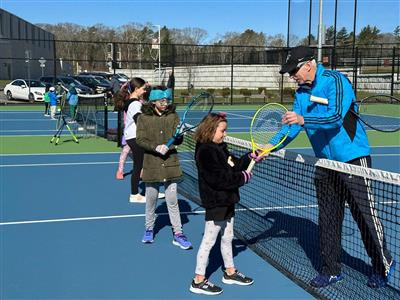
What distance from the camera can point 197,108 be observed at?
5.81m

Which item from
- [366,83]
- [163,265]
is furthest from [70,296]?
[366,83]

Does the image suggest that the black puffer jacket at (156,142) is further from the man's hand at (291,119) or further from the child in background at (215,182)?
the man's hand at (291,119)

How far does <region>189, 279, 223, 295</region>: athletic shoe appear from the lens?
4105 millimetres

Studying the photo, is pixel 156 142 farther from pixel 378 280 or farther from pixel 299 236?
pixel 378 280

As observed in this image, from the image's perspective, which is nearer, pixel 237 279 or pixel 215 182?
pixel 215 182

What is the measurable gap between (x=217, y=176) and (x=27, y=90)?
1094 inches

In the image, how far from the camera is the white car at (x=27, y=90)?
2909 cm

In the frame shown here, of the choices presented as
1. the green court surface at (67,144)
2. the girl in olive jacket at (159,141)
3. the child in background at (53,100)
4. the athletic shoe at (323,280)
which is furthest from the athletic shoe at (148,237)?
the child in background at (53,100)

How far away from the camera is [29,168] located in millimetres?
9812

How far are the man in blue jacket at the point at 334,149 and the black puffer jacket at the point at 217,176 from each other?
62 cm

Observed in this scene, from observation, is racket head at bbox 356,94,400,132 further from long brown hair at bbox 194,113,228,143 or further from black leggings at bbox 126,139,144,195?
black leggings at bbox 126,139,144,195

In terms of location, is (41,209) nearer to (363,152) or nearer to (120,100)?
(120,100)

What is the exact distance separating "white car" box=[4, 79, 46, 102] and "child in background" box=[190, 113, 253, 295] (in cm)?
2683

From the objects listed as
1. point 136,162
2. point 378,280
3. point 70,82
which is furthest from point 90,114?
point 70,82
